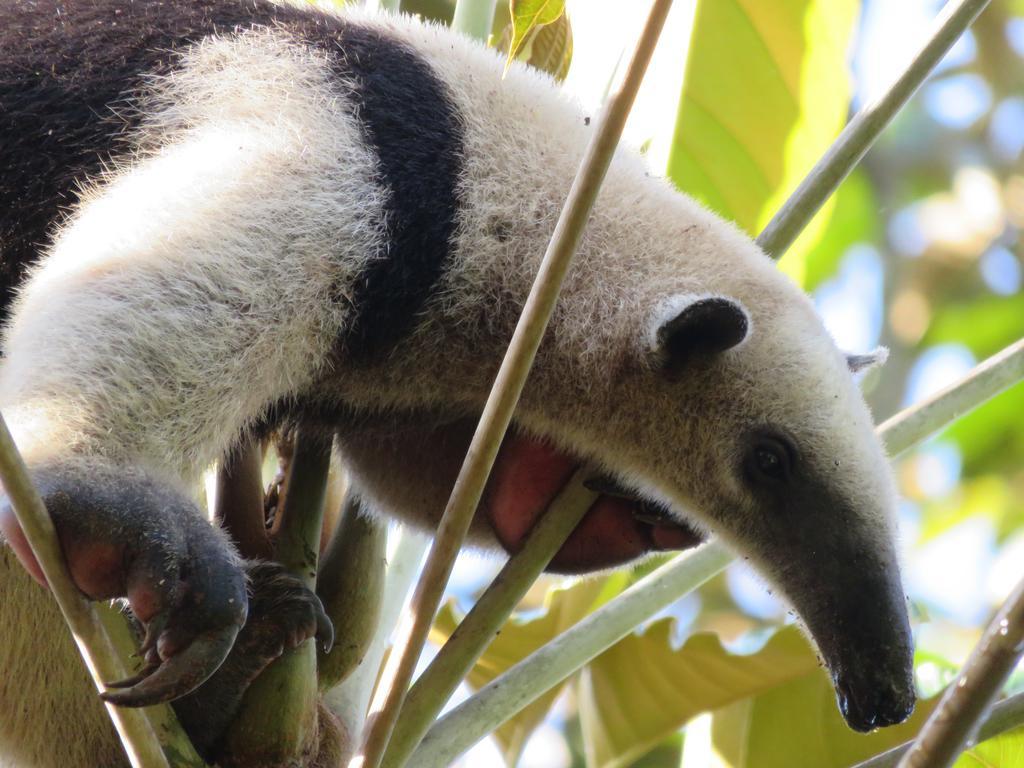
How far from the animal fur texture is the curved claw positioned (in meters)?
0.36

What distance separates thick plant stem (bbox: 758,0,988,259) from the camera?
101 inches

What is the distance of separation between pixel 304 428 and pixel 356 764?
1059 mm

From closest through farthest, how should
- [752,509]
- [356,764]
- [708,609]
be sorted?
[356,764] < [752,509] < [708,609]

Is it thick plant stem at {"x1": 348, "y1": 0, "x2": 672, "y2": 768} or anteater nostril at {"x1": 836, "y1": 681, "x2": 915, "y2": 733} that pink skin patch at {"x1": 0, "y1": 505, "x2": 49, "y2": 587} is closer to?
thick plant stem at {"x1": 348, "y1": 0, "x2": 672, "y2": 768}

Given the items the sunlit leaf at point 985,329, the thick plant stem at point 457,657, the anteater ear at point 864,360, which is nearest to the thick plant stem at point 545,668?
the thick plant stem at point 457,657

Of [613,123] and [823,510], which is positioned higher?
[613,123]

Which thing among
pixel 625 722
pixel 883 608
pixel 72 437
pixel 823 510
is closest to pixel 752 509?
pixel 823 510

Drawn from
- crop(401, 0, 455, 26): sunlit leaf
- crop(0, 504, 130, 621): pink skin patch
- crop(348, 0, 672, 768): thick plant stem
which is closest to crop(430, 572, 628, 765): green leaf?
crop(348, 0, 672, 768): thick plant stem

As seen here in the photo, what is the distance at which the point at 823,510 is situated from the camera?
298 centimetres

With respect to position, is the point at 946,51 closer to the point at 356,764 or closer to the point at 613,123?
the point at 613,123

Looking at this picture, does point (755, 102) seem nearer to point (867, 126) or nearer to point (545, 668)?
point (867, 126)

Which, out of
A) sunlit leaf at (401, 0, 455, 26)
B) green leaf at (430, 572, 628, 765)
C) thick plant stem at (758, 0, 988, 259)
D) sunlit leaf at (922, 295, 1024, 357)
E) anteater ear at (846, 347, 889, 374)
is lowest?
sunlit leaf at (922, 295, 1024, 357)

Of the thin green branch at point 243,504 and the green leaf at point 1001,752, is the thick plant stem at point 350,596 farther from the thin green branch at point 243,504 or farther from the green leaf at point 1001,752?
the green leaf at point 1001,752

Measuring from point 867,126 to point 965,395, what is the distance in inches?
24.7
